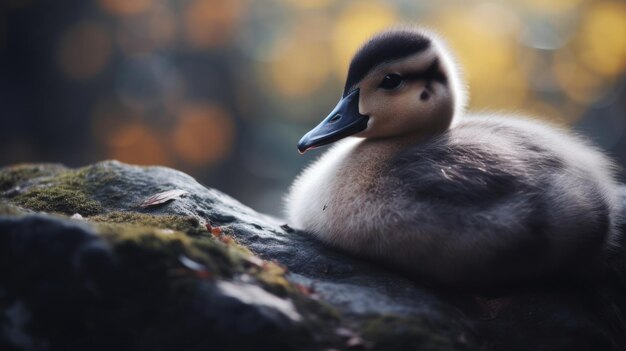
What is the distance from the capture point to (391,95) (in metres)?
3.46

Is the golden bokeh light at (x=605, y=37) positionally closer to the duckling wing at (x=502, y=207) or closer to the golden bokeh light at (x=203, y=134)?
the golden bokeh light at (x=203, y=134)

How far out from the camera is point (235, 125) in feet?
41.8

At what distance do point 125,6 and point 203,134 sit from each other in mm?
2939

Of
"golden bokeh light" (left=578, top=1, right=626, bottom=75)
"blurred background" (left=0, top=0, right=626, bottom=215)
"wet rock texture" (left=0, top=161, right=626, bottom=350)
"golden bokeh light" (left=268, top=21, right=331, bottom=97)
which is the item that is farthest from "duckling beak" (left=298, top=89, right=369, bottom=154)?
"golden bokeh light" (left=268, top=21, right=331, bottom=97)

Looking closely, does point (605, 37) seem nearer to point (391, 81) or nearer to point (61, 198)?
point (391, 81)

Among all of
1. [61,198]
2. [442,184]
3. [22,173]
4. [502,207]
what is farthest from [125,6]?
[502,207]

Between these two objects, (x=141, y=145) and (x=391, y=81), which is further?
(x=141, y=145)

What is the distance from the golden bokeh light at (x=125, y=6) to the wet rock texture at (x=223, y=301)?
8895 millimetres

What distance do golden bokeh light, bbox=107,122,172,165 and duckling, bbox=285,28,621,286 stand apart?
28.5ft

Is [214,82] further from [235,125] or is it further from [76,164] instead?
[76,164]

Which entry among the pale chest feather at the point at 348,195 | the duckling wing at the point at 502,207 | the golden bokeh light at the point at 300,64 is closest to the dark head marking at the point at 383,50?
the pale chest feather at the point at 348,195

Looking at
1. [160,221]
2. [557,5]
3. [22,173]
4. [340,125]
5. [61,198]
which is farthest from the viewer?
[557,5]

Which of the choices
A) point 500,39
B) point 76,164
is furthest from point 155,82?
point 500,39

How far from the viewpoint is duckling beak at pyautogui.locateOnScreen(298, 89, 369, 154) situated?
136 inches
